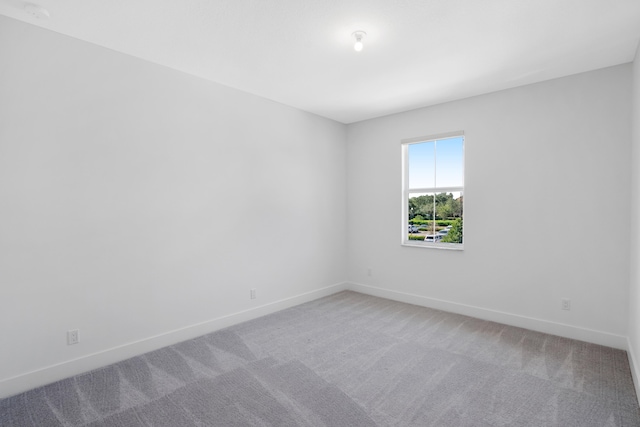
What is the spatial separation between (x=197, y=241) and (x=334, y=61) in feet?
7.49

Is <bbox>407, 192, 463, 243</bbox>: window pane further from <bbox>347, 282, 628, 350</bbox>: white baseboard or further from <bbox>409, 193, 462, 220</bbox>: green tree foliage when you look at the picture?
<bbox>347, 282, 628, 350</bbox>: white baseboard

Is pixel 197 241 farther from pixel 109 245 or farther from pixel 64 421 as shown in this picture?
pixel 64 421

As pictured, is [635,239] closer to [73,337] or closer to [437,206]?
[437,206]

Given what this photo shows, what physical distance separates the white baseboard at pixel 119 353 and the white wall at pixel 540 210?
222cm

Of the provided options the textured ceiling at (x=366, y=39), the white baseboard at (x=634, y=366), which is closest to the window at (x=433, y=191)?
the textured ceiling at (x=366, y=39)

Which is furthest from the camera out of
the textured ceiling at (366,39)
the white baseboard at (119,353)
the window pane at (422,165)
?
the window pane at (422,165)

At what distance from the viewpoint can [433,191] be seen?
4281 millimetres

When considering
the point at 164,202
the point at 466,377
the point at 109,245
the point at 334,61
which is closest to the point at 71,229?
the point at 109,245

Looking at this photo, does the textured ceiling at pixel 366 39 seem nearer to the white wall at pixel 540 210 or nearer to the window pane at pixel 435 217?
the white wall at pixel 540 210

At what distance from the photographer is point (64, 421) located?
2.01 metres

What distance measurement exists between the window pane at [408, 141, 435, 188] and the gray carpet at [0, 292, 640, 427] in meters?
1.98

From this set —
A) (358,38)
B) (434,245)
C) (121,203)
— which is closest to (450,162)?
(434,245)

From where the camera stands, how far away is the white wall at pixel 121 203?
7.65 ft

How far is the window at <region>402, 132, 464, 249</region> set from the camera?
409 centimetres
